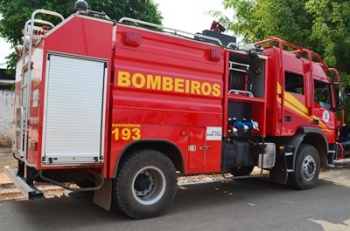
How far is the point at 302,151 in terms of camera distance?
804 centimetres

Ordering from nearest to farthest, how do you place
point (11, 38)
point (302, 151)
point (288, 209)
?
point (288, 209) < point (302, 151) < point (11, 38)

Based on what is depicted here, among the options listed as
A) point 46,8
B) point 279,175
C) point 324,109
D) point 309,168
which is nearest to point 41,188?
point 279,175

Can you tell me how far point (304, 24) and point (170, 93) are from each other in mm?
8386

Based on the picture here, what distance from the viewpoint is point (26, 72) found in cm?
586

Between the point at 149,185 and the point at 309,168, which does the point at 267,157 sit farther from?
the point at 149,185

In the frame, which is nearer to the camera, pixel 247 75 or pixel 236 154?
pixel 236 154

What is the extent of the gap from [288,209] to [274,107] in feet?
6.99

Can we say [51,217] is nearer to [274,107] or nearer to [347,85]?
[274,107]

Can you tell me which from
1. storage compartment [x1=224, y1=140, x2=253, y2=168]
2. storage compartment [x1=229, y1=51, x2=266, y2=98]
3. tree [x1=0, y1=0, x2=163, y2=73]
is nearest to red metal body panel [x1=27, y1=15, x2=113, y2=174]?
storage compartment [x1=224, y1=140, x2=253, y2=168]

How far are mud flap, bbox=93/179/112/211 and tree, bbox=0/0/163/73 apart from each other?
23.6 ft

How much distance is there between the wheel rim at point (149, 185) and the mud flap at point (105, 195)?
40cm

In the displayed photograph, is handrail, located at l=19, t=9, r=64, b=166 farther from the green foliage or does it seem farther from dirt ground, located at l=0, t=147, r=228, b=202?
the green foliage

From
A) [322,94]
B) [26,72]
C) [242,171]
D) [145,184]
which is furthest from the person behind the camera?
[242,171]

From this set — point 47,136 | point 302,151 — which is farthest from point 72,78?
point 302,151
